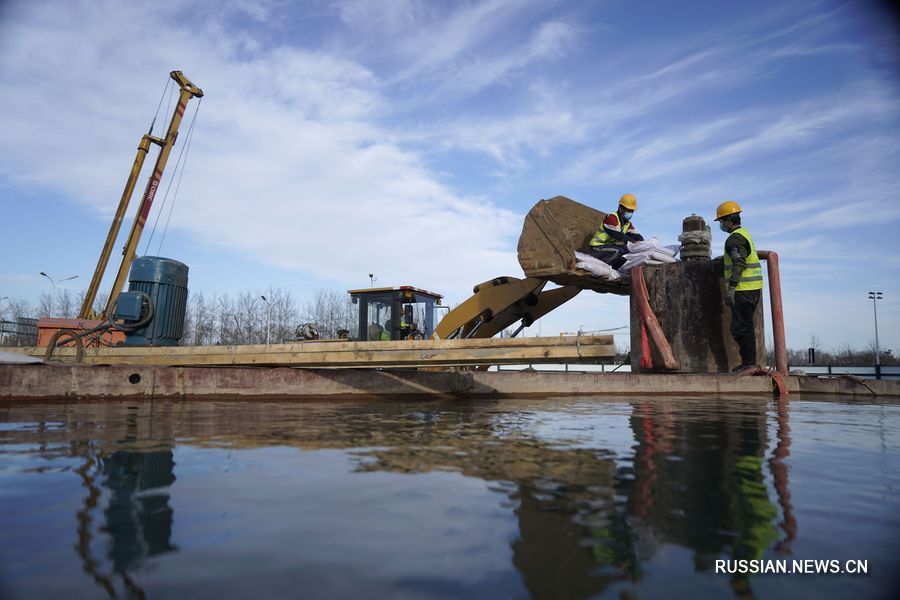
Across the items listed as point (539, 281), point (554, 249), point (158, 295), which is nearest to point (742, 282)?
point (554, 249)

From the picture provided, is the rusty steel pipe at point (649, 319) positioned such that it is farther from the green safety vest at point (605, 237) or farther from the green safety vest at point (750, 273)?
the green safety vest at point (750, 273)

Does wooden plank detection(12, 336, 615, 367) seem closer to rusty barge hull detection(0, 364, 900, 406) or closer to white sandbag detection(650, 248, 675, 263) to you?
rusty barge hull detection(0, 364, 900, 406)

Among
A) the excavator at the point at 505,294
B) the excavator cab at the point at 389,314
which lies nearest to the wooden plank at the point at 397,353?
the excavator at the point at 505,294

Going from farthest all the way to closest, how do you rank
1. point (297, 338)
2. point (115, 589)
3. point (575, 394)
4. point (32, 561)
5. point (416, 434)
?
point (297, 338) < point (575, 394) < point (416, 434) < point (32, 561) < point (115, 589)

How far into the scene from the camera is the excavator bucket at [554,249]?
24.3 ft

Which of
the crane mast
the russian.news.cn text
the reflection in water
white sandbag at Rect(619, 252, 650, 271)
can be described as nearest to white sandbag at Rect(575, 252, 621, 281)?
white sandbag at Rect(619, 252, 650, 271)

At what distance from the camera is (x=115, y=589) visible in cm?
108

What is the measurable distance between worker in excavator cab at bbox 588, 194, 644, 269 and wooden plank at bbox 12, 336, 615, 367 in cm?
203

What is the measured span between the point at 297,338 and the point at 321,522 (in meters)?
12.6

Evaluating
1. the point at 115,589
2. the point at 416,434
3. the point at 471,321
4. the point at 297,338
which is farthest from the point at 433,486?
the point at 297,338

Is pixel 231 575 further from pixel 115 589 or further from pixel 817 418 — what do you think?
pixel 817 418

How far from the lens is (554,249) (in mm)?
7457

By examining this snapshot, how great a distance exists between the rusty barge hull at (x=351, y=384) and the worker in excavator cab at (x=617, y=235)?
1.77 m

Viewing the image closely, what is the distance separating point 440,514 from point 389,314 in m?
10.3
